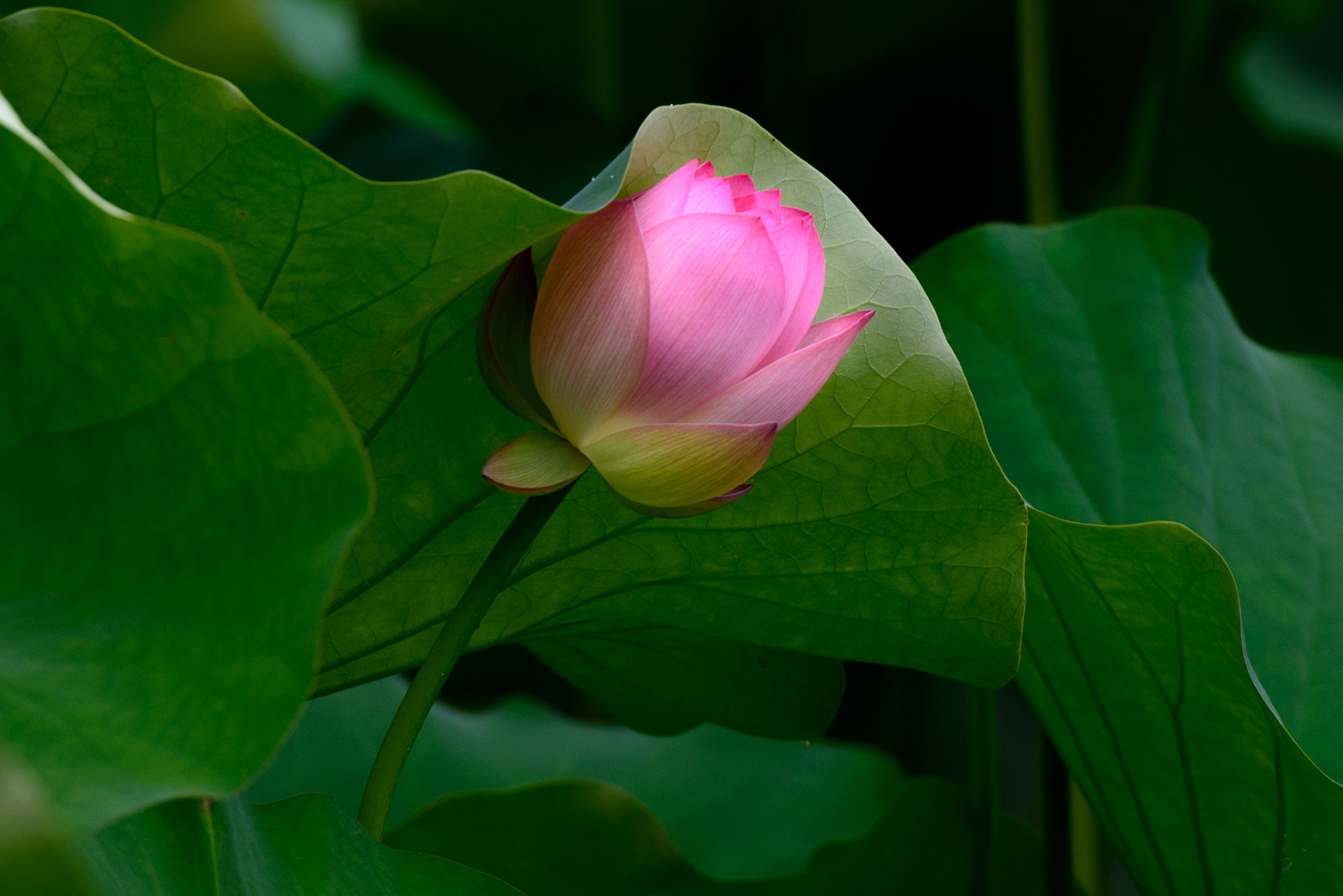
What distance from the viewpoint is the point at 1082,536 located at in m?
0.42

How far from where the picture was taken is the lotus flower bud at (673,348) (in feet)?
1.01

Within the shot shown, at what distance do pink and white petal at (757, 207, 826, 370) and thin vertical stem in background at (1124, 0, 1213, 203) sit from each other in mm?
704

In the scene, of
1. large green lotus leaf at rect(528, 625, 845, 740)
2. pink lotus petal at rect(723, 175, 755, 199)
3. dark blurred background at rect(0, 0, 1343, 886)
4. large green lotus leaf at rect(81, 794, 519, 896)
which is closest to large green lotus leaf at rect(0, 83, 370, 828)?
large green lotus leaf at rect(81, 794, 519, 896)

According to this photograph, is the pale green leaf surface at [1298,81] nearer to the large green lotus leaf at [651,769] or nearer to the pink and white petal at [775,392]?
the large green lotus leaf at [651,769]

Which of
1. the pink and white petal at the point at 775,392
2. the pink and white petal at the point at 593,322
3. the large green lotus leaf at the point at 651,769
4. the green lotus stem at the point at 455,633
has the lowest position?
the large green lotus leaf at the point at 651,769

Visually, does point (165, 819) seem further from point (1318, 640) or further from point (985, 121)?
point (985, 121)

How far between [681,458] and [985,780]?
0.35 metres

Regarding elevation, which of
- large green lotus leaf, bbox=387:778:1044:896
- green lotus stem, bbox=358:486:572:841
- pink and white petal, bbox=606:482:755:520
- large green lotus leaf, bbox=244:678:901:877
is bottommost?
large green lotus leaf, bbox=244:678:901:877

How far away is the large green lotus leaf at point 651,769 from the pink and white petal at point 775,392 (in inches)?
18.4

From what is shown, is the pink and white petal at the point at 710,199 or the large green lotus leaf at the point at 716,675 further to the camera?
the large green lotus leaf at the point at 716,675

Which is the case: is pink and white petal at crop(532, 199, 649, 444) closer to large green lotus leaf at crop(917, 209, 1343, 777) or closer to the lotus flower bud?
the lotus flower bud

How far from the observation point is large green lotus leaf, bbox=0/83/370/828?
246 mm

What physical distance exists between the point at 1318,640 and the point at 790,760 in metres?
0.36

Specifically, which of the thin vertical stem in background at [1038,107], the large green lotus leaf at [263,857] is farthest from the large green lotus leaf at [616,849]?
the thin vertical stem in background at [1038,107]
